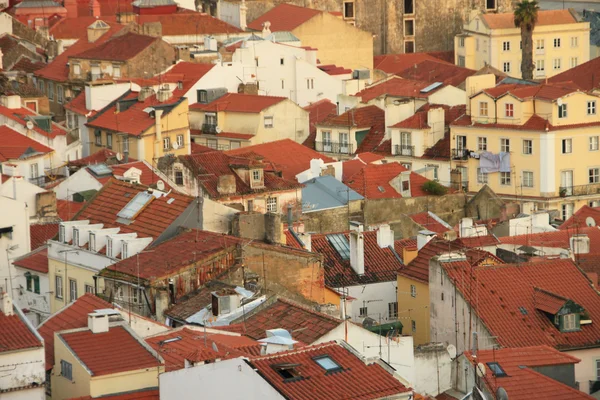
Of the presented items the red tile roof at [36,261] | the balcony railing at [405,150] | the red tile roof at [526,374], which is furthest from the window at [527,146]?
the red tile roof at [526,374]

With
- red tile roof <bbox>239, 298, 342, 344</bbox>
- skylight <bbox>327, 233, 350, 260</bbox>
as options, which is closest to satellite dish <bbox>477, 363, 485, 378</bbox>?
red tile roof <bbox>239, 298, 342, 344</bbox>

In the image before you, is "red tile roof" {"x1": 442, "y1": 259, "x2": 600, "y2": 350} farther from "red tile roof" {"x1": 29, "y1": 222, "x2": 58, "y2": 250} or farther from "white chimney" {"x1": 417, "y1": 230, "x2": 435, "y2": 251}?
"red tile roof" {"x1": 29, "y1": 222, "x2": 58, "y2": 250}

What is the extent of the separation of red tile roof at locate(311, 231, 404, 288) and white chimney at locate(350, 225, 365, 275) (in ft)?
0.48

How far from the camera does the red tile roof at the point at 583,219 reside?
227 ft

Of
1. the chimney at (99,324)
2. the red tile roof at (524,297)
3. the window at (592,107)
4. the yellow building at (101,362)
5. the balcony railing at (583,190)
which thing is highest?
the chimney at (99,324)

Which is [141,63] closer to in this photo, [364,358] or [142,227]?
[142,227]

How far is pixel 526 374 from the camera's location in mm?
46188

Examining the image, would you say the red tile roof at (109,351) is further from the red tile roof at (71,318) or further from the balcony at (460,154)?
the balcony at (460,154)

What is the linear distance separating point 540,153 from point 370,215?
49.5 ft

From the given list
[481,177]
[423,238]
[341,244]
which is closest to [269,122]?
[481,177]

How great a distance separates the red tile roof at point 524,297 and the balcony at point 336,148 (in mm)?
35975

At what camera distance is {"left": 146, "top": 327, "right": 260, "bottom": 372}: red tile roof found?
4362cm

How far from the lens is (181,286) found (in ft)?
182

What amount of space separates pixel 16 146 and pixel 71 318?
107 feet
